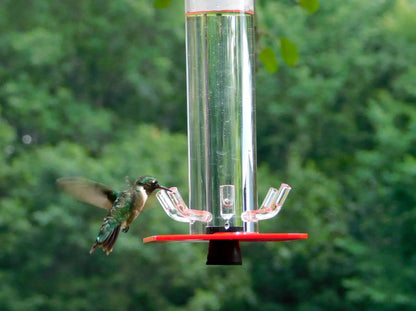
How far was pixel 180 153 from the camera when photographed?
16.1 m

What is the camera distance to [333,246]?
16141 mm

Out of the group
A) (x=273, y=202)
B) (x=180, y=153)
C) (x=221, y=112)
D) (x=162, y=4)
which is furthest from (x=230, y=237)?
(x=180, y=153)

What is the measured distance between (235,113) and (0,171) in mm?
12865

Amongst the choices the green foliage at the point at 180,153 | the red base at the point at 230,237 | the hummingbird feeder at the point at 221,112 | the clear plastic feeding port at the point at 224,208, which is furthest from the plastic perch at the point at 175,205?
the green foliage at the point at 180,153

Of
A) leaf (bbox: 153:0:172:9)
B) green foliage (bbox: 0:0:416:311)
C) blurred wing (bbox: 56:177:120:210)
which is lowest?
blurred wing (bbox: 56:177:120:210)

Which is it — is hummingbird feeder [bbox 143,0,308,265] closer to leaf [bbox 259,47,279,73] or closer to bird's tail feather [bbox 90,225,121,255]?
leaf [bbox 259,47,279,73]

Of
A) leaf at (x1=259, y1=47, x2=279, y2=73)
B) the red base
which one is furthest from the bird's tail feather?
leaf at (x1=259, y1=47, x2=279, y2=73)

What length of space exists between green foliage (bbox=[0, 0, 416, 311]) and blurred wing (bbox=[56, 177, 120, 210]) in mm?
11405

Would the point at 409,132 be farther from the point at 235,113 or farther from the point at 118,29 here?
the point at 235,113

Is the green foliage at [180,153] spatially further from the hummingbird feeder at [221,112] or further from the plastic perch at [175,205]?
the plastic perch at [175,205]

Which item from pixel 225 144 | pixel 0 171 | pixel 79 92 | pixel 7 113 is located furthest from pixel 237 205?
pixel 79 92

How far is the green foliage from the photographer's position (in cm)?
1529

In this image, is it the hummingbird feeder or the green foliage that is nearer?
the hummingbird feeder

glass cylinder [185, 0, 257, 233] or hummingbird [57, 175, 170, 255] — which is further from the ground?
glass cylinder [185, 0, 257, 233]
